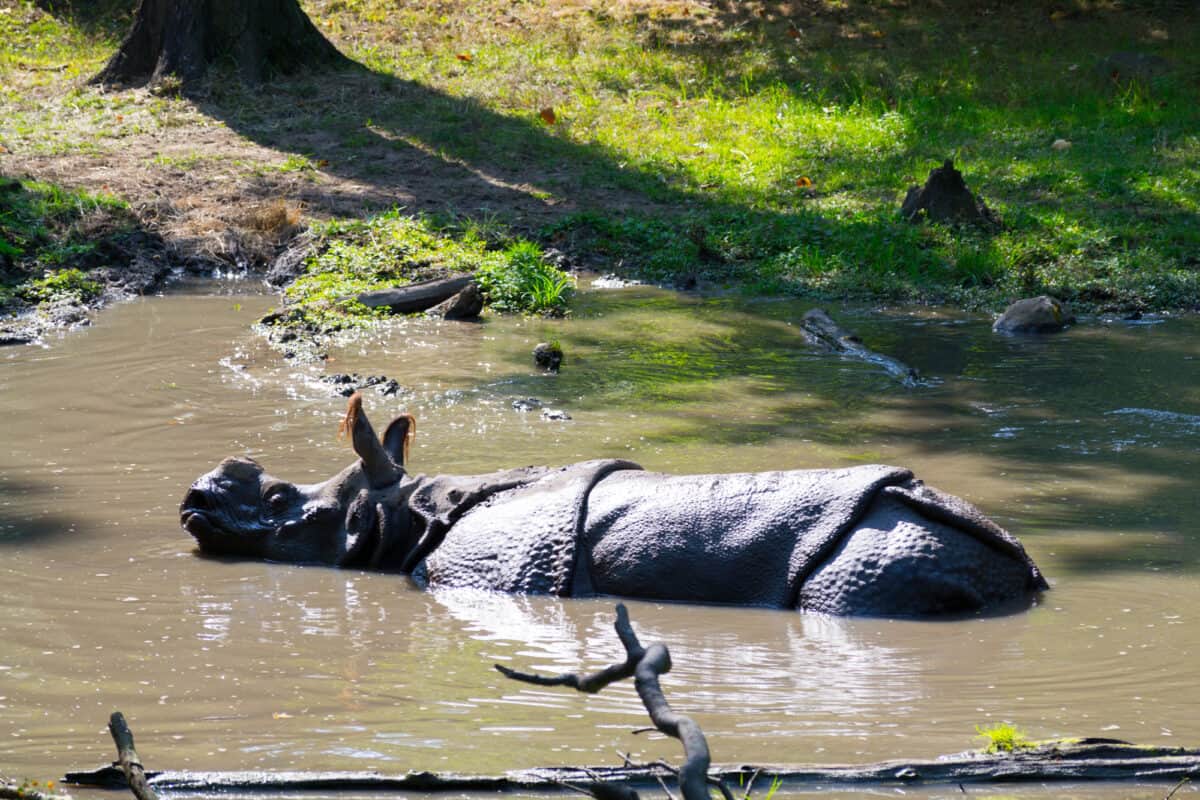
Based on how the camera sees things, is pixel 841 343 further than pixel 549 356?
Yes

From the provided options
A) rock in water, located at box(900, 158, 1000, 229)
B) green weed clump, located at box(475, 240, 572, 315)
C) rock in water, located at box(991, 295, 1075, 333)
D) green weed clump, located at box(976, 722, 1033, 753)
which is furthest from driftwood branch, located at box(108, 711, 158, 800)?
rock in water, located at box(900, 158, 1000, 229)

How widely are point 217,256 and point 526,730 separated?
10.0m

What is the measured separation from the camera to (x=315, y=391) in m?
9.10

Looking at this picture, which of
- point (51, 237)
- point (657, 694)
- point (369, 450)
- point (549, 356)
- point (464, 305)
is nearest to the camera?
point (657, 694)

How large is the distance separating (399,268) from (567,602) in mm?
7366

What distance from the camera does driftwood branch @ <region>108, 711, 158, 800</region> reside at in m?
2.79

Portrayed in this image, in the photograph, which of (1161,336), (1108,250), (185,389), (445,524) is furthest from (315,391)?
(1108,250)

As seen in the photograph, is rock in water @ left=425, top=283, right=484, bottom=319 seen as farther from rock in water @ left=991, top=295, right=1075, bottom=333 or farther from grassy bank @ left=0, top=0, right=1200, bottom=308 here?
rock in water @ left=991, top=295, right=1075, bottom=333

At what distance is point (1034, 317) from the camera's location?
10969 millimetres

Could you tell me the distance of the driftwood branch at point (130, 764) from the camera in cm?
279

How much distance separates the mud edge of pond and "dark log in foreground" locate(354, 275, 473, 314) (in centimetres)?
805

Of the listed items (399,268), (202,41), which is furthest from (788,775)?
(202,41)

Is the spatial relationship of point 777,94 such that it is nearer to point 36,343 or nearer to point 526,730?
point 36,343

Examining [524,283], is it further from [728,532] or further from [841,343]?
[728,532]
